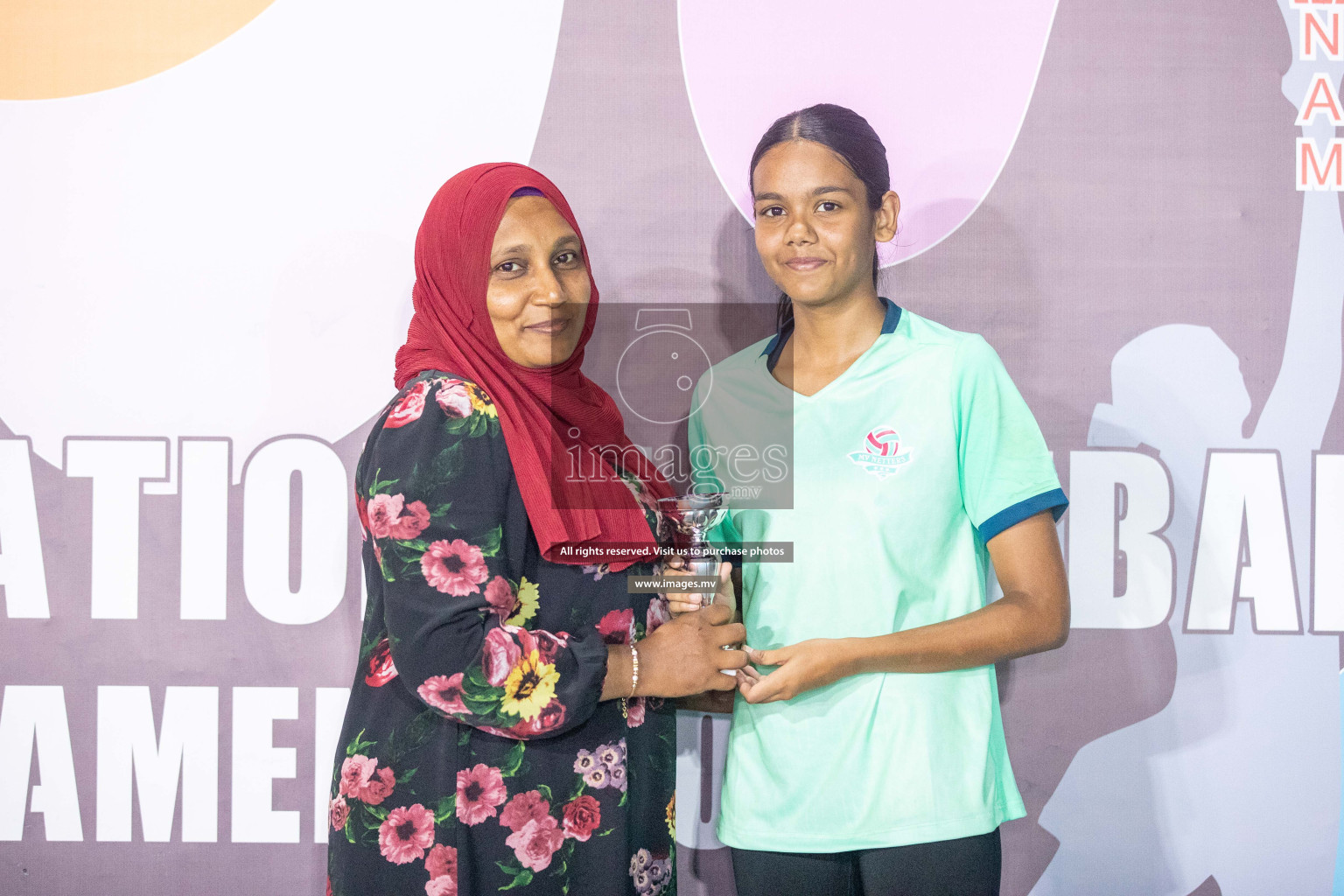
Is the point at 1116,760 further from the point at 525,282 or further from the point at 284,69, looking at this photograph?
the point at 284,69

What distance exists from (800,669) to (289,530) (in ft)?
3.92

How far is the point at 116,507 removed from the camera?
1896mm

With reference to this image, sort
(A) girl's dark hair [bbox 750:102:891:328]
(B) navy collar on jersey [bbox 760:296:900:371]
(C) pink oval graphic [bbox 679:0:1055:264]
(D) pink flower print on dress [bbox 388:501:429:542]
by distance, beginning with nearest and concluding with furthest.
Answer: (D) pink flower print on dress [bbox 388:501:429:542]
(A) girl's dark hair [bbox 750:102:891:328]
(B) navy collar on jersey [bbox 760:296:900:371]
(C) pink oval graphic [bbox 679:0:1055:264]

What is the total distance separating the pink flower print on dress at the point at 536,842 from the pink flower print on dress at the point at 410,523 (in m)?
0.48

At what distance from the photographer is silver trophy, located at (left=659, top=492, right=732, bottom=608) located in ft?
4.30

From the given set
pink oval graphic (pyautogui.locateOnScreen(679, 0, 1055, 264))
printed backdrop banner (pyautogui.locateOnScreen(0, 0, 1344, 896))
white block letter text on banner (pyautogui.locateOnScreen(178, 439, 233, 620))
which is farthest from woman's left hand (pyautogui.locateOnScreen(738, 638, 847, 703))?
white block letter text on banner (pyautogui.locateOnScreen(178, 439, 233, 620))

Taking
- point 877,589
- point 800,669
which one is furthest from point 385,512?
point 877,589

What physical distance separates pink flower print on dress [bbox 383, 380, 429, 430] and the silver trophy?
0.41 meters

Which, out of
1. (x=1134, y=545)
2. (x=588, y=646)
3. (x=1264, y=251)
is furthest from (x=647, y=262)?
(x=1264, y=251)

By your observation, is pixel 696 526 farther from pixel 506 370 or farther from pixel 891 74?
pixel 891 74

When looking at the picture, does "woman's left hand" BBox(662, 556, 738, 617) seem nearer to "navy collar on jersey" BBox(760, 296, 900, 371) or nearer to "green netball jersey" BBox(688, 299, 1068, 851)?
"green netball jersey" BBox(688, 299, 1068, 851)

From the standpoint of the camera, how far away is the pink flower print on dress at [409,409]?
122 cm

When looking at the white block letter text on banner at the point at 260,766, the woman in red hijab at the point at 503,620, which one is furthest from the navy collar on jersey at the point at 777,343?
the white block letter text on banner at the point at 260,766

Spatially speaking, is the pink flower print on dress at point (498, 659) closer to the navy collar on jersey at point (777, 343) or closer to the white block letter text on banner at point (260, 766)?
the navy collar on jersey at point (777, 343)
